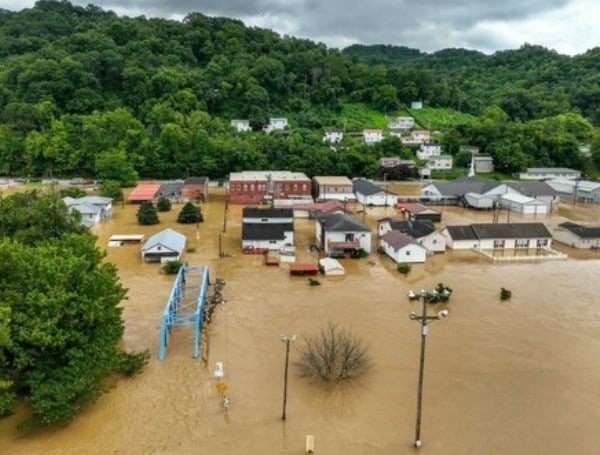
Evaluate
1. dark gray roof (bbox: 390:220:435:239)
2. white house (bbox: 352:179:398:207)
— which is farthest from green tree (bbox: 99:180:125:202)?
dark gray roof (bbox: 390:220:435:239)

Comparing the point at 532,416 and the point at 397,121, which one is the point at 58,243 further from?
the point at 397,121

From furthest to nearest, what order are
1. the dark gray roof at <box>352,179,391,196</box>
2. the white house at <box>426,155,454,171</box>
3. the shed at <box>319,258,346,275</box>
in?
1. the white house at <box>426,155,454,171</box>
2. the dark gray roof at <box>352,179,391,196</box>
3. the shed at <box>319,258,346,275</box>

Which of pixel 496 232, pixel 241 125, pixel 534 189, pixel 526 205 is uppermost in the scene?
pixel 241 125

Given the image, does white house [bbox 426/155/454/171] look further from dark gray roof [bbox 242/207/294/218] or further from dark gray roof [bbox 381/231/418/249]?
dark gray roof [bbox 242/207/294/218]

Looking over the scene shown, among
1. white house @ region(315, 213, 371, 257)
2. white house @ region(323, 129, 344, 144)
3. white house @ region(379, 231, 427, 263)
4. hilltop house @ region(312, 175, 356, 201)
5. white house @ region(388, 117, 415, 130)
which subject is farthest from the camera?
white house @ region(388, 117, 415, 130)

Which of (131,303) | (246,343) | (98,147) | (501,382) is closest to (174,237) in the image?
(131,303)

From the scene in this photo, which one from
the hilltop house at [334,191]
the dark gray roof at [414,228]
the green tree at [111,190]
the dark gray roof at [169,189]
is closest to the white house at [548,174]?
the hilltop house at [334,191]

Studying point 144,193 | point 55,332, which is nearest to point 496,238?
point 55,332

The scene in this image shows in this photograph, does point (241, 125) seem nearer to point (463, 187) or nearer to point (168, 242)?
point (463, 187)
